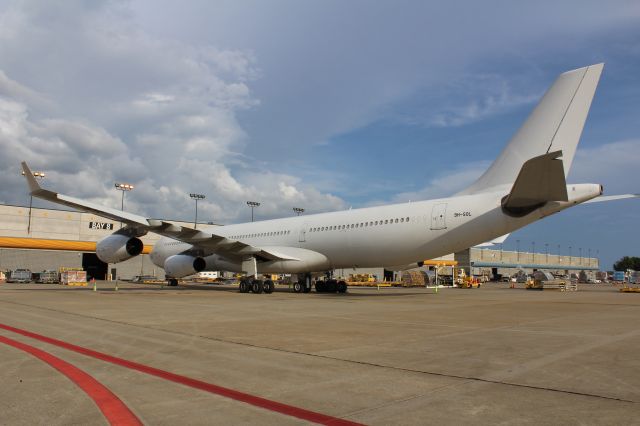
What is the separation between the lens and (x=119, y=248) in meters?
28.5

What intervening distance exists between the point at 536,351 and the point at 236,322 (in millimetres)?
7081

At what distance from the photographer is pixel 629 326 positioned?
38.8 ft

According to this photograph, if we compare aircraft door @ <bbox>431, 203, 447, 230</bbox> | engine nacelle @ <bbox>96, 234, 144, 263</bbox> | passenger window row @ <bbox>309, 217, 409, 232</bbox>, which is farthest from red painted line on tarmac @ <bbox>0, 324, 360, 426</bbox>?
engine nacelle @ <bbox>96, 234, 144, 263</bbox>

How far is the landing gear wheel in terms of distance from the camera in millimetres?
26562

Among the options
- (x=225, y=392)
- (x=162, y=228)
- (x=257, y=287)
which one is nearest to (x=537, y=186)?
(x=225, y=392)

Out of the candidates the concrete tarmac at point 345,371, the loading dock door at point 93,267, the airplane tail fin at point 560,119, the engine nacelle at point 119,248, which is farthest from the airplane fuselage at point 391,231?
the loading dock door at point 93,267

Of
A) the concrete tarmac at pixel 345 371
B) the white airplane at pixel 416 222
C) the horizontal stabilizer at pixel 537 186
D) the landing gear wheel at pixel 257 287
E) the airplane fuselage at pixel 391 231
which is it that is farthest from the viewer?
the landing gear wheel at pixel 257 287

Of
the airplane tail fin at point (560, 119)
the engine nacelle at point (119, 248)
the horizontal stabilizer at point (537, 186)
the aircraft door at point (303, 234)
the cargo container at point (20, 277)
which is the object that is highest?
the airplane tail fin at point (560, 119)

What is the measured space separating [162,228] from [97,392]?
2024 centimetres

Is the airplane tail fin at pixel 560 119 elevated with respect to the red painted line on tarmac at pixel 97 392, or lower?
elevated

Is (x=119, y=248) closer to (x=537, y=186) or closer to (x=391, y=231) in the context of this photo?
(x=391, y=231)

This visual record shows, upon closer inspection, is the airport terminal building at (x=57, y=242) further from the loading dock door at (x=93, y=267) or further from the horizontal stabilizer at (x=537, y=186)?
the horizontal stabilizer at (x=537, y=186)

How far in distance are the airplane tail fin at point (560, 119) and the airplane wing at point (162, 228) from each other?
13275mm

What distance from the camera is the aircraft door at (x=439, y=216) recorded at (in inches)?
810
